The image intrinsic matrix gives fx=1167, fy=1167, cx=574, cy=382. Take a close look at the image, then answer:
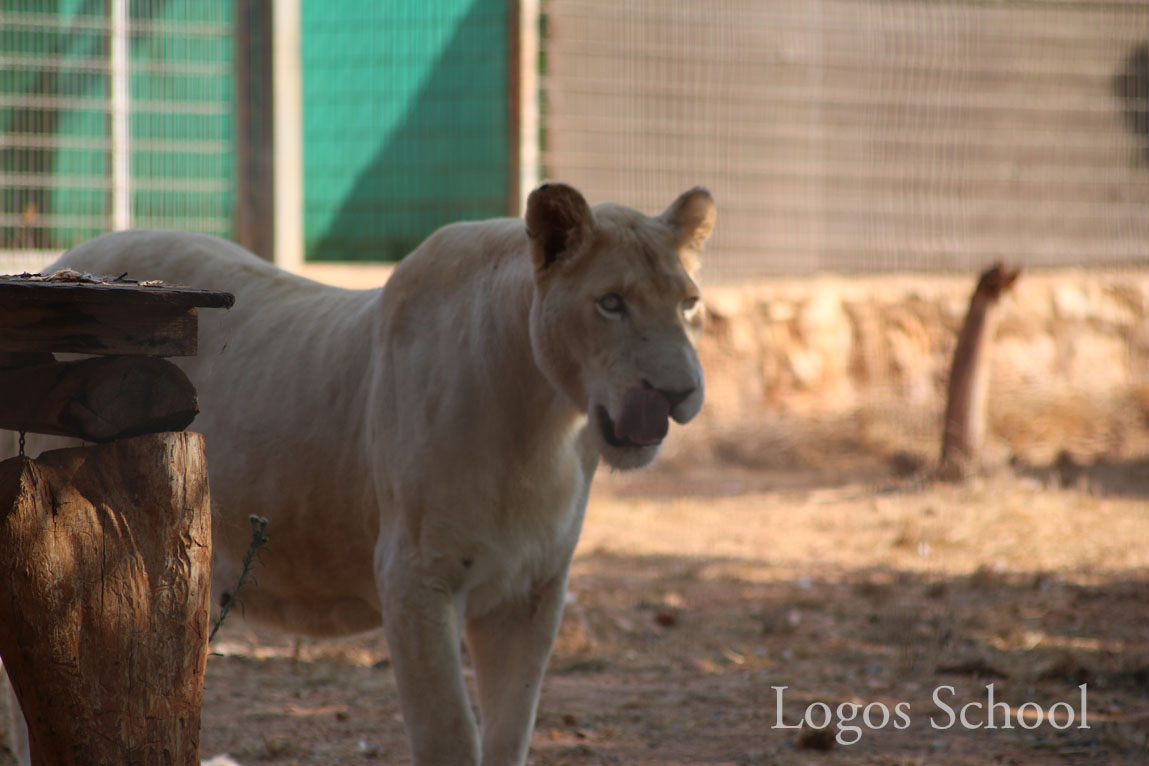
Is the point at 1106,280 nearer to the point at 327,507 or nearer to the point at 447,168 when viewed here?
the point at 447,168

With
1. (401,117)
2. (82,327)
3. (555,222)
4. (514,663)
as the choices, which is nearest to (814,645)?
(514,663)

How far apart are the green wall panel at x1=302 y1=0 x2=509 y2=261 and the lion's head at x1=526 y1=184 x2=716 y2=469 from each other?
25.0ft

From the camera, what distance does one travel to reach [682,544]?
7.59 metres

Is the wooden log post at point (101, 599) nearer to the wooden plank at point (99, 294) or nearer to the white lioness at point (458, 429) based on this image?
the wooden plank at point (99, 294)

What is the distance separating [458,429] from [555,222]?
0.58 meters

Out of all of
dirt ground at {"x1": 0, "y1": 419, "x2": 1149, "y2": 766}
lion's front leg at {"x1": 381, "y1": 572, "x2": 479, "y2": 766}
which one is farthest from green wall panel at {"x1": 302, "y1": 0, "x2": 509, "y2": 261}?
lion's front leg at {"x1": 381, "y1": 572, "x2": 479, "y2": 766}

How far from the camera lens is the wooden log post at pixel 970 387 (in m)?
8.79

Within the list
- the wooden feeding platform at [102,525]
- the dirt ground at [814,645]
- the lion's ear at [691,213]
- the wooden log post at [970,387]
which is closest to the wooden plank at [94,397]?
the wooden feeding platform at [102,525]

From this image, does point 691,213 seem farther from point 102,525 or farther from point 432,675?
point 102,525

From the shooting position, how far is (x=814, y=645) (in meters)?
5.46

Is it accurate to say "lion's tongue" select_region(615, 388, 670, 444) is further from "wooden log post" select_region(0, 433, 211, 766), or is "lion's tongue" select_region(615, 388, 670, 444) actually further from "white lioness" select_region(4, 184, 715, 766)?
"wooden log post" select_region(0, 433, 211, 766)

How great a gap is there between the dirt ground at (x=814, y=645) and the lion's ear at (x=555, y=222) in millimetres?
2012

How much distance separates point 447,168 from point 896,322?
4376 millimetres

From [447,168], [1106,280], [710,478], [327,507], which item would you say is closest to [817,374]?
[710,478]
